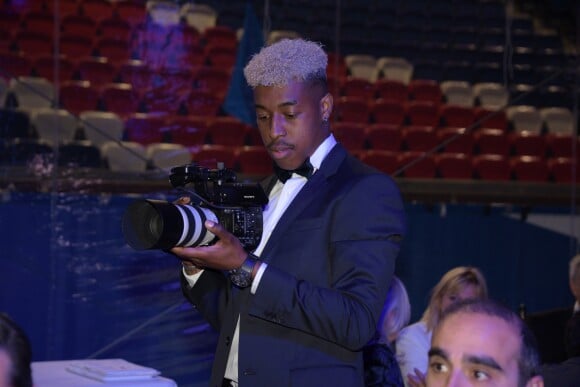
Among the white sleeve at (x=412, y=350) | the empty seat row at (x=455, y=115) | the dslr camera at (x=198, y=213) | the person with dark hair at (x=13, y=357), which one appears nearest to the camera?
the person with dark hair at (x=13, y=357)

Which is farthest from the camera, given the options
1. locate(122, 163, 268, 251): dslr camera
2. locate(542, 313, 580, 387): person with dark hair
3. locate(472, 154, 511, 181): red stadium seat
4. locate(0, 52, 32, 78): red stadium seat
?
locate(472, 154, 511, 181): red stadium seat

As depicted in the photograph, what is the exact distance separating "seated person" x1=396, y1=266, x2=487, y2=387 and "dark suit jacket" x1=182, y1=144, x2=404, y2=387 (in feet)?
6.12

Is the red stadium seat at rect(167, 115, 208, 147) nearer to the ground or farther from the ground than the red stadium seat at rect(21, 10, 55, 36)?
nearer to the ground

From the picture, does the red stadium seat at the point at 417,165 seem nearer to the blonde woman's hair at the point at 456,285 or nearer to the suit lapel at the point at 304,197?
the blonde woman's hair at the point at 456,285

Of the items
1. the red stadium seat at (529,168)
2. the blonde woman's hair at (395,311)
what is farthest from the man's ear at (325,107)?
the red stadium seat at (529,168)

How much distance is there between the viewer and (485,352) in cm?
150

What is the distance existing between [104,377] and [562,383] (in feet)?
3.75

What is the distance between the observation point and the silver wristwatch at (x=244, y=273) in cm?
200

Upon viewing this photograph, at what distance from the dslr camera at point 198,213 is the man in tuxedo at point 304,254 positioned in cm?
4

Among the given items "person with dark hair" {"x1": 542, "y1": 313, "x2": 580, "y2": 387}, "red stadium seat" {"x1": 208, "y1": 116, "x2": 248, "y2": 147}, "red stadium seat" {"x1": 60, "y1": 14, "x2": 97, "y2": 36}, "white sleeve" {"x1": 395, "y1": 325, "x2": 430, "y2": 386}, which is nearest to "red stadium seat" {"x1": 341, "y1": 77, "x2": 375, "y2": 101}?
"red stadium seat" {"x1": 208, "y1": 116, "x2": 248, "y2": 147}

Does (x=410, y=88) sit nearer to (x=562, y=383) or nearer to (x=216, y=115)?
(x=216, y=115)

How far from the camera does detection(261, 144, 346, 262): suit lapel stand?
213 cm

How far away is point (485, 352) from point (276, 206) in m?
0.84

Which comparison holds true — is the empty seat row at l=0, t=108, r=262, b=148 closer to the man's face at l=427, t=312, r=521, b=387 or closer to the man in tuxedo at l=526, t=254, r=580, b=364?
the man in tuxedo at l=526, t=254, r=580, b=364
